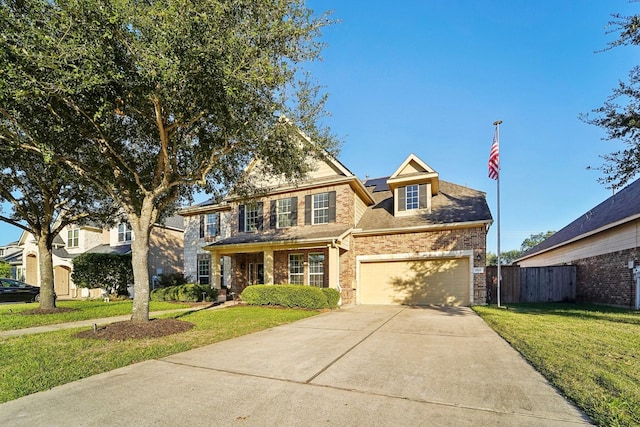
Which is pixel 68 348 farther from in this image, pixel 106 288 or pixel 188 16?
pixel 106 288

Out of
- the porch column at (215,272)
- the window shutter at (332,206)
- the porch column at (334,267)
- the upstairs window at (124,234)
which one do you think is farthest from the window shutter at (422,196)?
the upstairs window at (124,234)

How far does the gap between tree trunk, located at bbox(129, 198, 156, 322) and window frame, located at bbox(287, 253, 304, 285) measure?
8223 mm

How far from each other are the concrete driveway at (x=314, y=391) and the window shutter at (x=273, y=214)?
428 inches

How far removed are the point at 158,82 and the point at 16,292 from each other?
1847cm

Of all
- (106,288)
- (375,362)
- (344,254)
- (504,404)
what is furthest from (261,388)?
(106,288)

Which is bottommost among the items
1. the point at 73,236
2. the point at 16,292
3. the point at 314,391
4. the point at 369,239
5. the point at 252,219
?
the point at 16,292

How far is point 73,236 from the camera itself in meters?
24.6

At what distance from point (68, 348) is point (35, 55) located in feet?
17.7

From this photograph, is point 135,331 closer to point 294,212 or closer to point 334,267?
point 334,267

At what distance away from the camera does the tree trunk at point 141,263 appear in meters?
8.50

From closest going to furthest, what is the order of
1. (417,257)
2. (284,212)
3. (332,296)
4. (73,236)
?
(332,296) < (417,257) < (284,212) < (73,236)

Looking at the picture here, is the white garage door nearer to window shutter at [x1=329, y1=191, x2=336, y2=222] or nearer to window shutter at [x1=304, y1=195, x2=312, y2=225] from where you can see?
window shutter at [x1=329, y1=191, x2=336, y2=222]

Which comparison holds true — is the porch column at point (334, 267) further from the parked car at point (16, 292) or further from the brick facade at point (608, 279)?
the parked car at point (16, 292)

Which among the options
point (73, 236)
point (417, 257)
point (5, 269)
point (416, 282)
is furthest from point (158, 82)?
point (5, 269)
